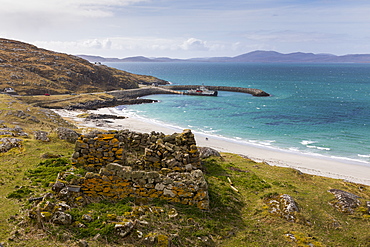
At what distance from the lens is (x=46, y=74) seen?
11675 cm

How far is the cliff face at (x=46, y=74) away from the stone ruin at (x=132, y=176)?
9043cm

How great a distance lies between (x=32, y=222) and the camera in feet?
36.8

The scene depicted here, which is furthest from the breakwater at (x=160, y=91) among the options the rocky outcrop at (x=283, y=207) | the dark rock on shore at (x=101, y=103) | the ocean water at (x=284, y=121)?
the rocky outcrop at (x=283, y=207)

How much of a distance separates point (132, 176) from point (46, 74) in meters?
120

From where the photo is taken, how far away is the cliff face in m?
99.0

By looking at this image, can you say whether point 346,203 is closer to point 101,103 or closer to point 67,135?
point 67,135

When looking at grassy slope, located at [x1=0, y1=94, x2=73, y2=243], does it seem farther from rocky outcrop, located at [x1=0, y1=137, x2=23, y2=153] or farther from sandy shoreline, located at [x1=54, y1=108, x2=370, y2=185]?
sandy shoreline, located at [x1=54, y1=108, x2=370, y2=185]

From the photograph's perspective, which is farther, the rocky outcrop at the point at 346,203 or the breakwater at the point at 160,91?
the breakwater at the point at 160,91

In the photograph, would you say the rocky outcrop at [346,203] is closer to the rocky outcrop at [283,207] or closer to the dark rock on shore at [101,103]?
the rocky outcrop at [283,207]

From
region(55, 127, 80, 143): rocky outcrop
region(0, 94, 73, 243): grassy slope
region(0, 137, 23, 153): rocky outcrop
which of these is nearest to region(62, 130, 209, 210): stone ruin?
region(0, 94, 73, 243): grassy slope

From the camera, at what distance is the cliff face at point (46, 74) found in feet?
325

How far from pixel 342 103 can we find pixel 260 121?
47245 millimetres

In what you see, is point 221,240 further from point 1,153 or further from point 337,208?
point 1,153

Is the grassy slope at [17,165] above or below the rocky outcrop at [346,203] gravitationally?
above
